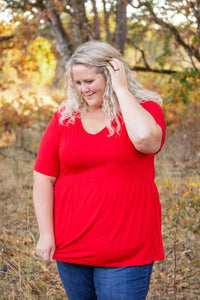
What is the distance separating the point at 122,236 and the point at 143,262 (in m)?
0.16

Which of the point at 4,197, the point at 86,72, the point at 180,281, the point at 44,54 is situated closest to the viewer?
the point at 86,72

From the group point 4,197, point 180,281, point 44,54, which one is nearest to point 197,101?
point 44,54

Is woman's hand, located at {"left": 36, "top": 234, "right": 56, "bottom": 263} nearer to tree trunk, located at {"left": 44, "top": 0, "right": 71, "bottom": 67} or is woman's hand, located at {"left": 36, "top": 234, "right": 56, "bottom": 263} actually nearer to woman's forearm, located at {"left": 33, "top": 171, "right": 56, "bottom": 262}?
woman's forearm, located at {"left": 33, "top": 171, "right": 56, "bottom": 262}

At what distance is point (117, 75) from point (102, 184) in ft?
1.89

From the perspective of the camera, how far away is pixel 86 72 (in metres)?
2.03

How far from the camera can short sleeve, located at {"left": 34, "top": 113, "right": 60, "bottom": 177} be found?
2064 millimetres

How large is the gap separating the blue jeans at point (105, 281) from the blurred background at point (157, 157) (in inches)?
31.5

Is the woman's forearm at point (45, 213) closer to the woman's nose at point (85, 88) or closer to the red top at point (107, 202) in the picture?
the red top at point (107, 202)

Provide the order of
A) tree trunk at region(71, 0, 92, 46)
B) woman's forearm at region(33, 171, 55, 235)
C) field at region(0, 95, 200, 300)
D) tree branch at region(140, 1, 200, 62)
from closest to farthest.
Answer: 1. woman's forearm at region(33, 171, 55, 235)
2. field at region(0, 95, 200, 300)
3. tree branch at region(140, 1, 200, 62)
4. tree trunk at region(71, 0, 92, 46)

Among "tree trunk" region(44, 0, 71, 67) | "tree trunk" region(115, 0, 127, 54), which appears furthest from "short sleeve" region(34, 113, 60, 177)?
"tree trunk" region(44, 0, 71, 67)

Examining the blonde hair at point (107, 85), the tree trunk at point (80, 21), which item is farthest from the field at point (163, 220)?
the tree trunk at point (80, 21)

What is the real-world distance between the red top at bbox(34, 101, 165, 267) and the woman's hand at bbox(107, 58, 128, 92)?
0.16 meters

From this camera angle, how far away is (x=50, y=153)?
6.77 ft

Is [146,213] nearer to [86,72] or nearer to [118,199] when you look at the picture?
[118,199]
